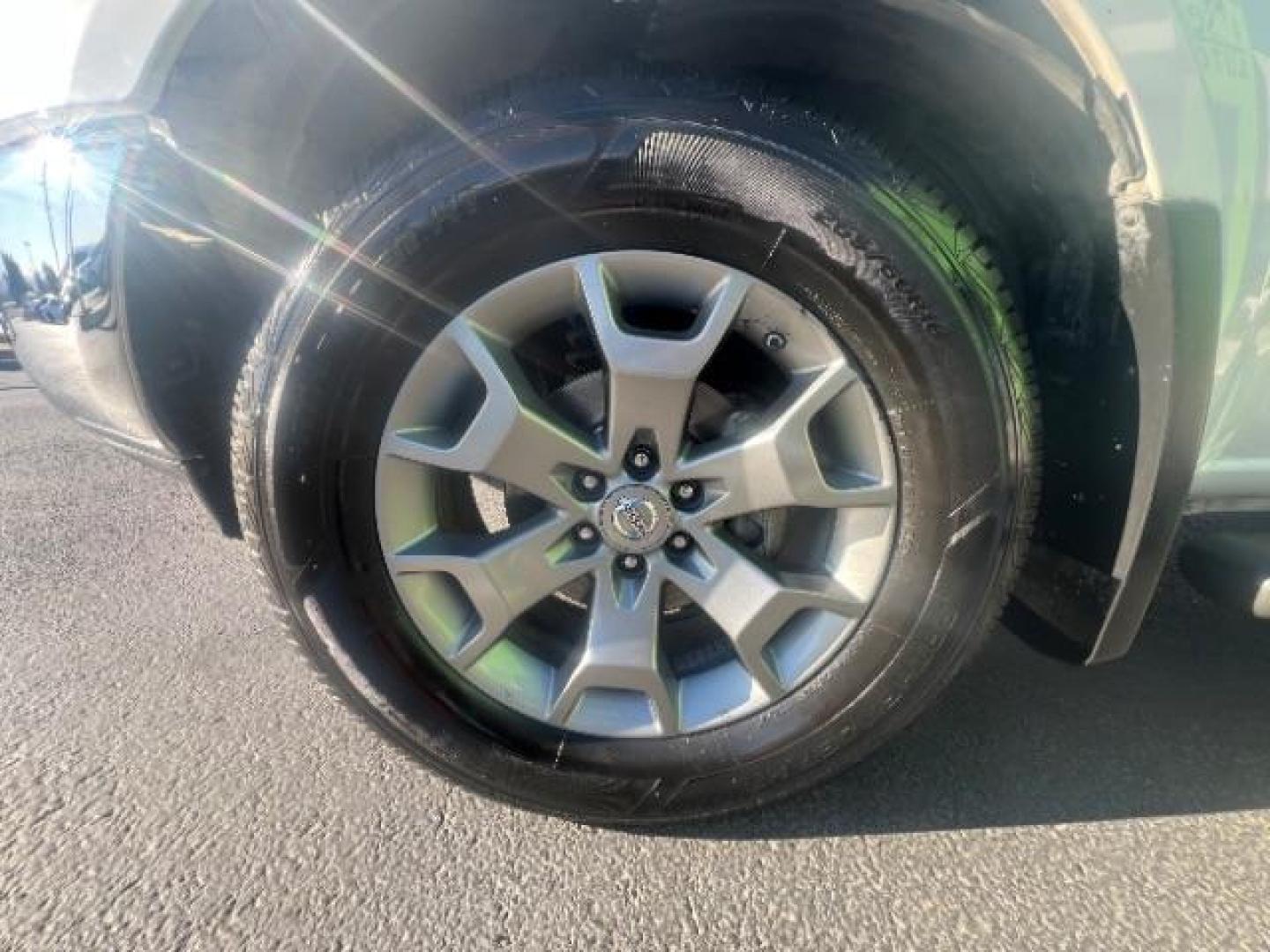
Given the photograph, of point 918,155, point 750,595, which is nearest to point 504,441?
point 750,595

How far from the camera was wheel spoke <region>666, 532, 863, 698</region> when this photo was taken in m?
1.44

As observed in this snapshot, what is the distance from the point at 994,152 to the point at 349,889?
168 cm

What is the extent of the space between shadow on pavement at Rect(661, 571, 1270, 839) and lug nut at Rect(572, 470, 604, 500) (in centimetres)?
64

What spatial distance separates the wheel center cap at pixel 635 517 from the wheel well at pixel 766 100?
69 centimetres

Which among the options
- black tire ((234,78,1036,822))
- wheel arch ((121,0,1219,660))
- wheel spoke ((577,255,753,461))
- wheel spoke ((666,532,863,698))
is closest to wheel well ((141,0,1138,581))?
wheel arch ((121,0,1219,660))

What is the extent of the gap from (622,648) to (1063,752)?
99 centimetres

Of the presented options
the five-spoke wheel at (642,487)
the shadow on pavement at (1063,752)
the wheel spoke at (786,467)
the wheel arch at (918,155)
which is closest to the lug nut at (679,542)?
the five-spoke wheel at (642,487)

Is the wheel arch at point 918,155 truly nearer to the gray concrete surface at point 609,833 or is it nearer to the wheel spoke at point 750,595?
the gray concrete surface at point 609,833

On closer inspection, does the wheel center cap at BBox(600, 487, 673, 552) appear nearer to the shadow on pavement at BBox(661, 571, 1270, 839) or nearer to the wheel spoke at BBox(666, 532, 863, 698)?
the wheel spoke at BBox(666, 532, 863, 698)

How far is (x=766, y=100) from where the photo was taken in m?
1.35

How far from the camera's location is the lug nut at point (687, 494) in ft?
4.67

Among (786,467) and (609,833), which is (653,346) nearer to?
(786,467)

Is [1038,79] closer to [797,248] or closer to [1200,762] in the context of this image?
[797,248]

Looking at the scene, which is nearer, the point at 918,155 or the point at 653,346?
the point at 653,346
